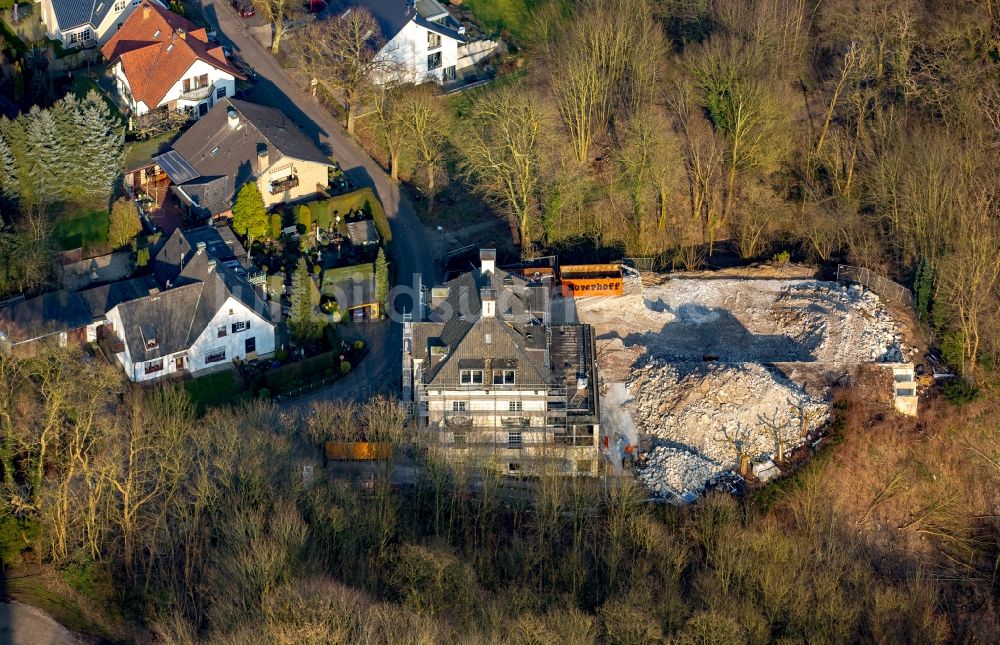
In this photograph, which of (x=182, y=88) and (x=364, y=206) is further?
(x=182, y=88)

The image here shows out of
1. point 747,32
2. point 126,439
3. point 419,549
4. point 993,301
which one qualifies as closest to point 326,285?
point 126,439

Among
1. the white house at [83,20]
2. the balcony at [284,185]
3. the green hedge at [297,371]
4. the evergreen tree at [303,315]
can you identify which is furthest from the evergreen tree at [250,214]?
the white house at [83,20]

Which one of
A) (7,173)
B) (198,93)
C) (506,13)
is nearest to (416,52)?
(506,13)

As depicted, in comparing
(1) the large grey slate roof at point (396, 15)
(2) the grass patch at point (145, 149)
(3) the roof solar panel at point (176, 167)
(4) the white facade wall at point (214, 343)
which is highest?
(1) the large grey slate roof at point (396, 15)

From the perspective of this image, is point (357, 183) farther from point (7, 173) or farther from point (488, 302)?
point (488, 302)

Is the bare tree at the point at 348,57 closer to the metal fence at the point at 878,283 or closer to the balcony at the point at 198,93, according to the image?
the balcony at the point at 198,93
